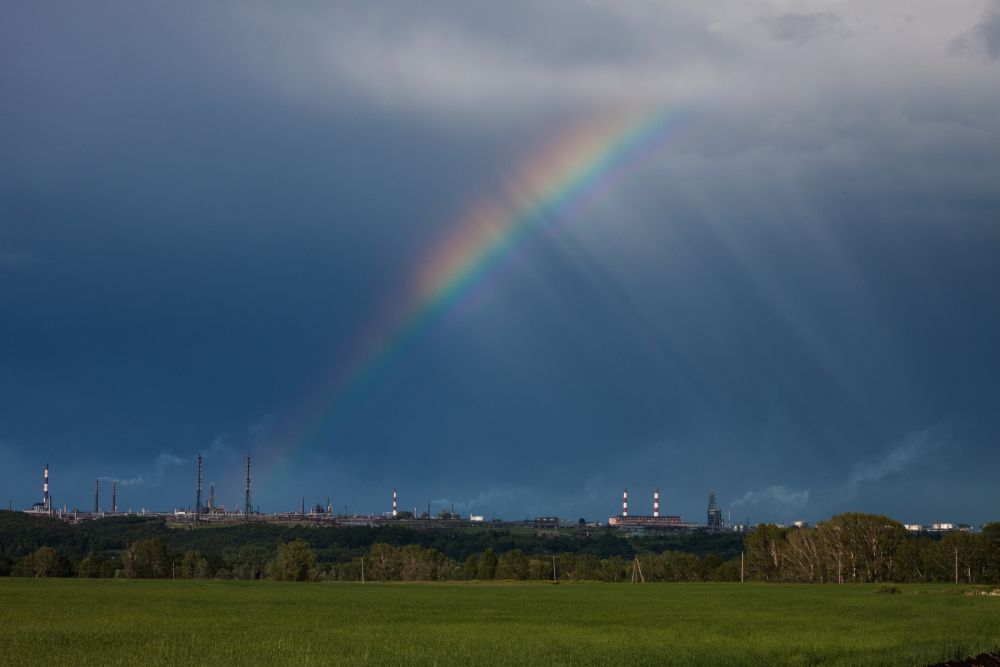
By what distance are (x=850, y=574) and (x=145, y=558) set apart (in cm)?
10749

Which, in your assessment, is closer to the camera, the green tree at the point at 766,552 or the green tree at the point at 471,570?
the green tree at the point at 766,552

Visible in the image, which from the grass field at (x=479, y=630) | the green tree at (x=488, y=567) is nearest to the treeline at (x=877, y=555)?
the green tree at (x=488, y=567)

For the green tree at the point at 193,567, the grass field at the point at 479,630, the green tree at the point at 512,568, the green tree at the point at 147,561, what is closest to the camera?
the grass field at the point at 479,630

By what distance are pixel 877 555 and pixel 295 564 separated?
280ft

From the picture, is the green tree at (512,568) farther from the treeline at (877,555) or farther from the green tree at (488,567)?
the treeline at (877,555)

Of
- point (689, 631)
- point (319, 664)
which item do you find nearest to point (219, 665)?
point (319, 664)

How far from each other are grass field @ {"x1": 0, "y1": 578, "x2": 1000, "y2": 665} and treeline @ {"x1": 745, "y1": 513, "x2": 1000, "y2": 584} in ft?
223

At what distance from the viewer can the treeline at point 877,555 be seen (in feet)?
477

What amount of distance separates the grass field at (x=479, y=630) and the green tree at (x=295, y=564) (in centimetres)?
6432

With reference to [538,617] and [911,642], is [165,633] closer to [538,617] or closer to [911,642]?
[538,617]

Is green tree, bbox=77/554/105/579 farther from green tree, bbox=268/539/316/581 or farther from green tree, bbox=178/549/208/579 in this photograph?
green tree, bbox=268/539/316/581

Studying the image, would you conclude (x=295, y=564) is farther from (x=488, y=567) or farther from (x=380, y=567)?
(x=488, y=567)

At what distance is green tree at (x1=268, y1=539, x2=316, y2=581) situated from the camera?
486ft

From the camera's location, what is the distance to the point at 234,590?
313 feet
